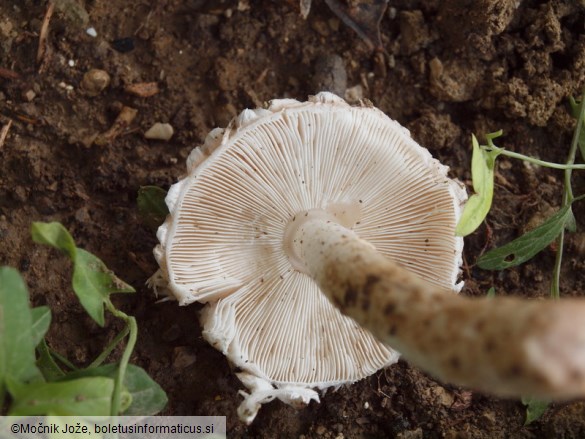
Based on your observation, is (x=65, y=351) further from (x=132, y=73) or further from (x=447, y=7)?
(x=447, y=7)

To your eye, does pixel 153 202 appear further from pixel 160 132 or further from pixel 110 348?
pixel 110 348

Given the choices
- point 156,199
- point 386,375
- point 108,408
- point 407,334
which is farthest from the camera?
point 386,375

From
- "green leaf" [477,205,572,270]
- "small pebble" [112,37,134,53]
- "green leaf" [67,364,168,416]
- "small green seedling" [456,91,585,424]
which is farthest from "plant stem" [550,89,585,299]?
"small pebble" [112,37,134,53]

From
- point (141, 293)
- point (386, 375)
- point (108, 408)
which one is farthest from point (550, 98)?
point (108, 408)

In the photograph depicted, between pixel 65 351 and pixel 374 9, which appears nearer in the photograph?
pixel 65 351

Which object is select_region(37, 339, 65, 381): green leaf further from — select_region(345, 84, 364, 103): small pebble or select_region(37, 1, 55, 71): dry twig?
select_region(345, 84, 364, 103): small pebble

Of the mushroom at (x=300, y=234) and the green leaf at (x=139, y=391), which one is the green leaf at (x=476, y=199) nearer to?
the mushroom at (x=300, y=234)
